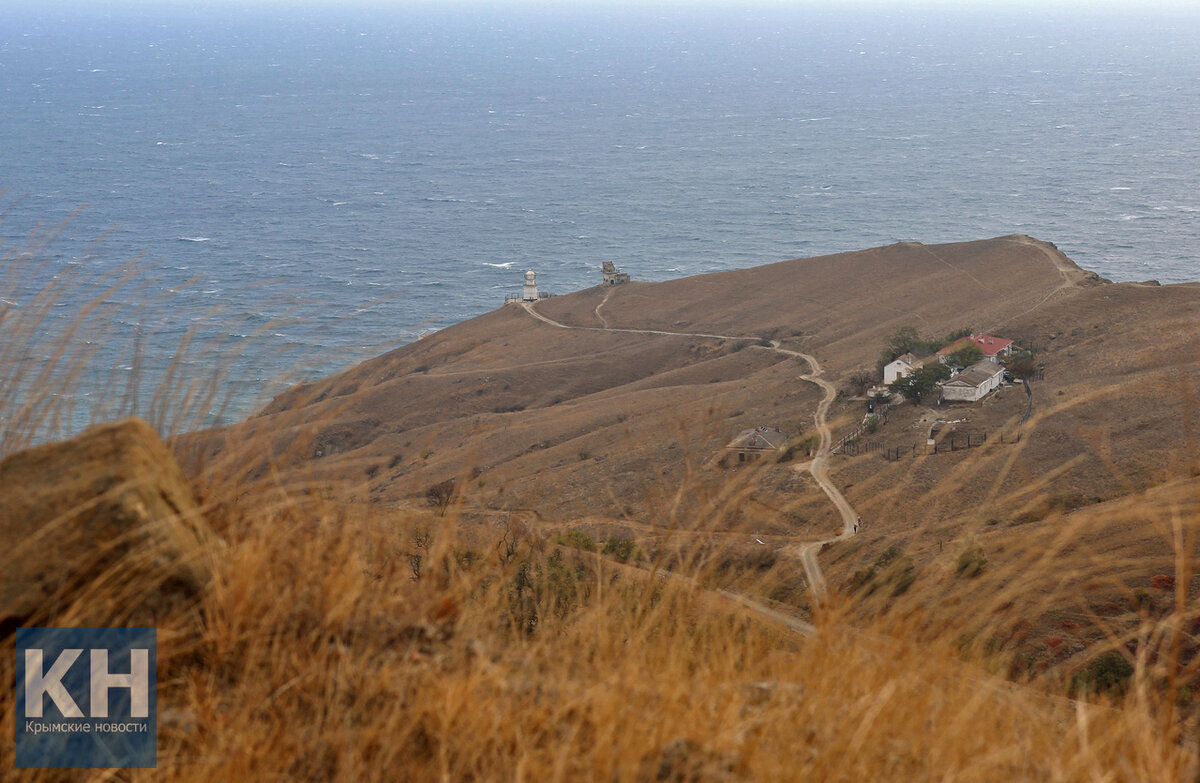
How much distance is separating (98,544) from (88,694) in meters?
0.52

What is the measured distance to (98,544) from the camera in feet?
11.5

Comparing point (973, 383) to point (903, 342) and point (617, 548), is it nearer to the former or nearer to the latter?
point (903, 342)

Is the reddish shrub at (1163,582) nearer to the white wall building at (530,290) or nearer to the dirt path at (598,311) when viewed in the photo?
the dirt path at (598,311)

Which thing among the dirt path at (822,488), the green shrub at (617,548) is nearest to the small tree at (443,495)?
the green shrub at (617,548)

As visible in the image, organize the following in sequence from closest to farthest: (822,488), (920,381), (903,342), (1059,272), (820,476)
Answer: (822,488) < (820,476) < (920,381) < (903,342) < (1059,272)

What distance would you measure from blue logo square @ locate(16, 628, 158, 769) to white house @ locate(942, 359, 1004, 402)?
4157 centimetres

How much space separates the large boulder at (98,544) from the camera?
344cm

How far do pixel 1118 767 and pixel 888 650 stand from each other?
86 centimetres

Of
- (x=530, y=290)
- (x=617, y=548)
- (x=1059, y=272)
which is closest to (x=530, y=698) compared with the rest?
(x=617, y=548)

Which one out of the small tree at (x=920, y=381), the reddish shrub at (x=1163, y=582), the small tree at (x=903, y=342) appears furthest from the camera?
the small tree at (x=903, y=342)

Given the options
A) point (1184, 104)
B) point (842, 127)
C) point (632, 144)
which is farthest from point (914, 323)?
point (1184, 104)

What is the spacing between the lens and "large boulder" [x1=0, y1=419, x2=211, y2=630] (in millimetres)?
3443

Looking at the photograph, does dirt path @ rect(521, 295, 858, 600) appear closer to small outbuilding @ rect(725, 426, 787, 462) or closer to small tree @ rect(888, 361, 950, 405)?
small outbuilding @ rect(725, 426, 787, 462)

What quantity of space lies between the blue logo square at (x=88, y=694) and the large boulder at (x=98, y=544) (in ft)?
0.25
